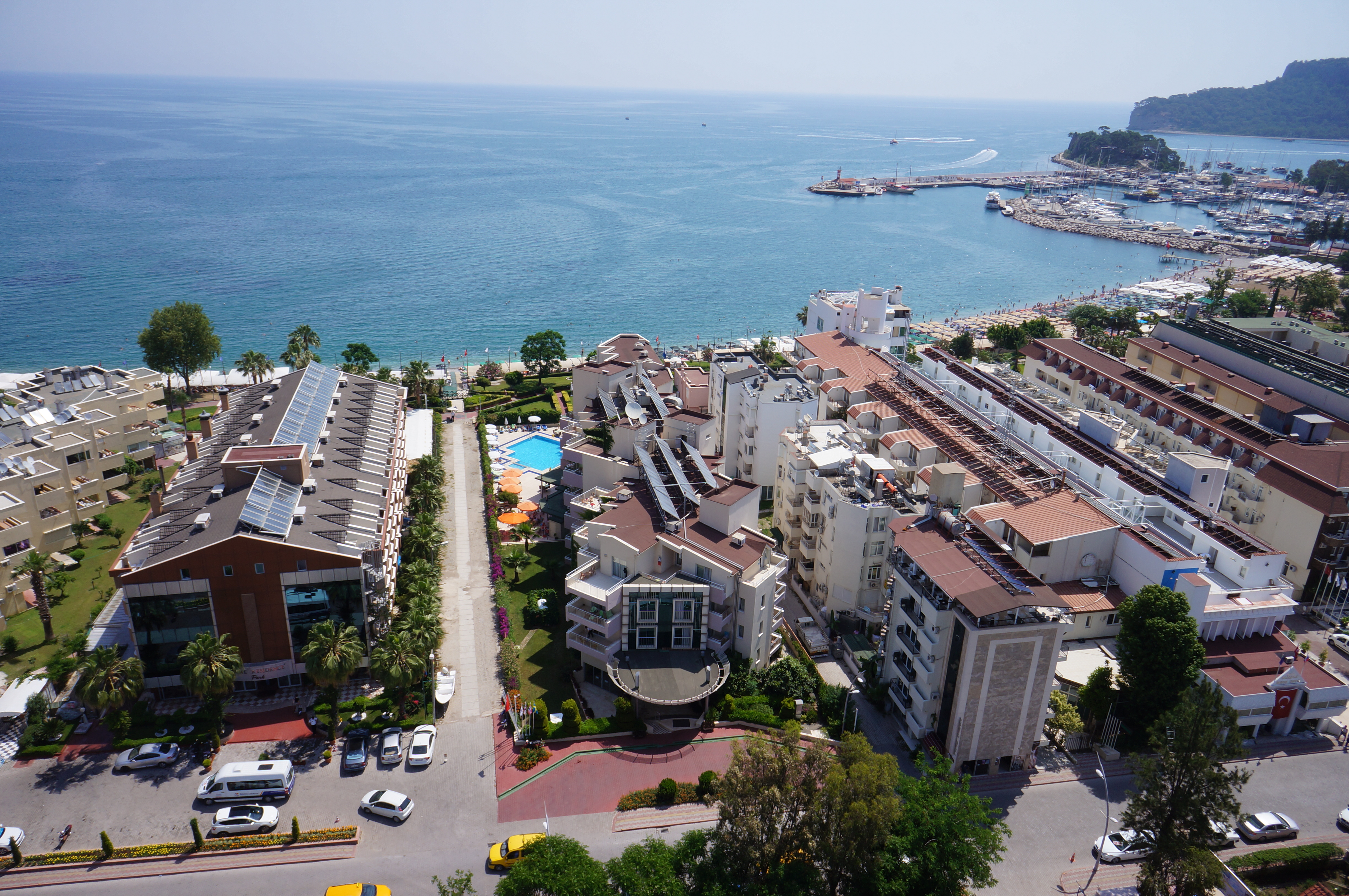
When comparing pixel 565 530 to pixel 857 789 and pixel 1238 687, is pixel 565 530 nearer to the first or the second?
pixel 857 789

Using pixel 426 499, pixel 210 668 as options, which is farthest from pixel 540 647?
pixel 210 668

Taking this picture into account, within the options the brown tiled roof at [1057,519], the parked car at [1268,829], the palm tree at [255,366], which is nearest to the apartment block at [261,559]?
the palm tree at [255,366]

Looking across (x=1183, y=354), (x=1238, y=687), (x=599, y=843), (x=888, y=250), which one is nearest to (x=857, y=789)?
(x=599, y=843)

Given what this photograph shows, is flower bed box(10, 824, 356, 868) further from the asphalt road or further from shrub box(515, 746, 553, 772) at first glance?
the asphalt road

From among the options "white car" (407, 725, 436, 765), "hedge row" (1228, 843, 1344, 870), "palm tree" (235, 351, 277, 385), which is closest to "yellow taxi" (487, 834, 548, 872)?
"white car" (407, 725, 436, 765)

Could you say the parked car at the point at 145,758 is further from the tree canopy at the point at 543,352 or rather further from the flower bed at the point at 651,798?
the tree canopy at the point at 543,352
